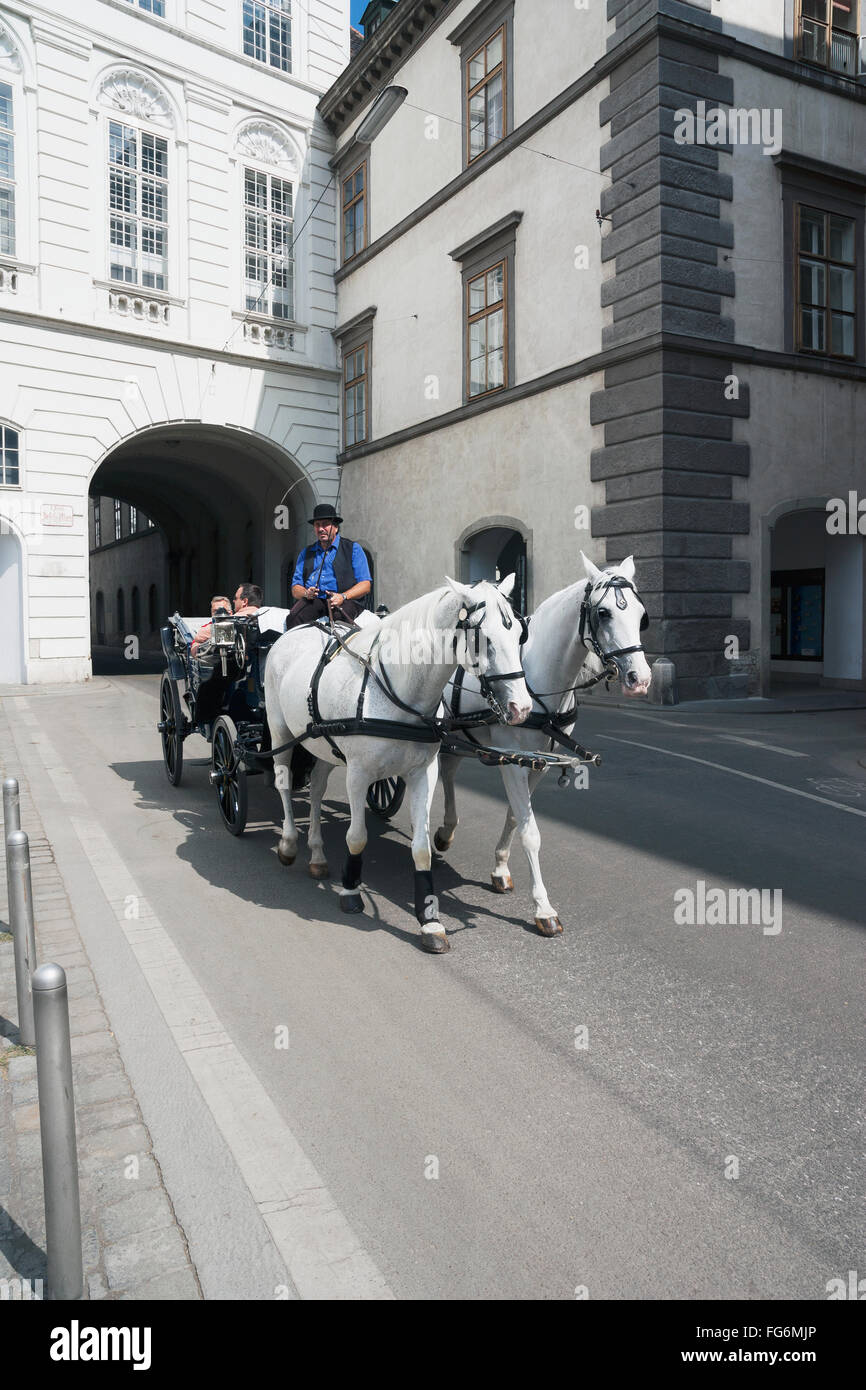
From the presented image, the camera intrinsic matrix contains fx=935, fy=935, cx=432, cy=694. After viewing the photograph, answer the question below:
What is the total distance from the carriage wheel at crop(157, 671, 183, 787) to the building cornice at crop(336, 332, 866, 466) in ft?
32.7

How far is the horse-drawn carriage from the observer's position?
7105mm

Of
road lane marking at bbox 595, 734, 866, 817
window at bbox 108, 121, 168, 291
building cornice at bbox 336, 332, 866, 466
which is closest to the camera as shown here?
road lane marking at bbox 595, 734, 866, 817

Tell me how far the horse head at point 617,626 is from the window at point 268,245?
20974 millimetres

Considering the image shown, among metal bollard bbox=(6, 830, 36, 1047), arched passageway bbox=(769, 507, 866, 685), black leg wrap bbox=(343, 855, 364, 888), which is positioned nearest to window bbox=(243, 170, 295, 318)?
arched passageway bbox=(769, 507, 866, 685)

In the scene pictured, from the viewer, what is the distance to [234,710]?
795cm

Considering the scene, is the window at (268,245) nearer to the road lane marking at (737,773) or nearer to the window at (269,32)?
the window at (269,32)

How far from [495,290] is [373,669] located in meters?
15.6

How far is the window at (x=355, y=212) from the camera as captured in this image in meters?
23.4

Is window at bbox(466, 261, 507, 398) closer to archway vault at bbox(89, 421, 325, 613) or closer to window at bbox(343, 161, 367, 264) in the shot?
window at bbox(343, 161, 367, 264)

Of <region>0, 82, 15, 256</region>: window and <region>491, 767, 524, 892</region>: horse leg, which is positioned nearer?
<region>491, 767, 524, 892</region>: horse leg

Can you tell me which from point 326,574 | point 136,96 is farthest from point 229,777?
point 136,96

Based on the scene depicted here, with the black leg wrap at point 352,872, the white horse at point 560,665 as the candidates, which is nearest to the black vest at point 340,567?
the white horse at point 560,665

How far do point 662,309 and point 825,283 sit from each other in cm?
420

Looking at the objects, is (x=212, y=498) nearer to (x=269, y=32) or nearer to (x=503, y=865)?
(x=269, y=32)
